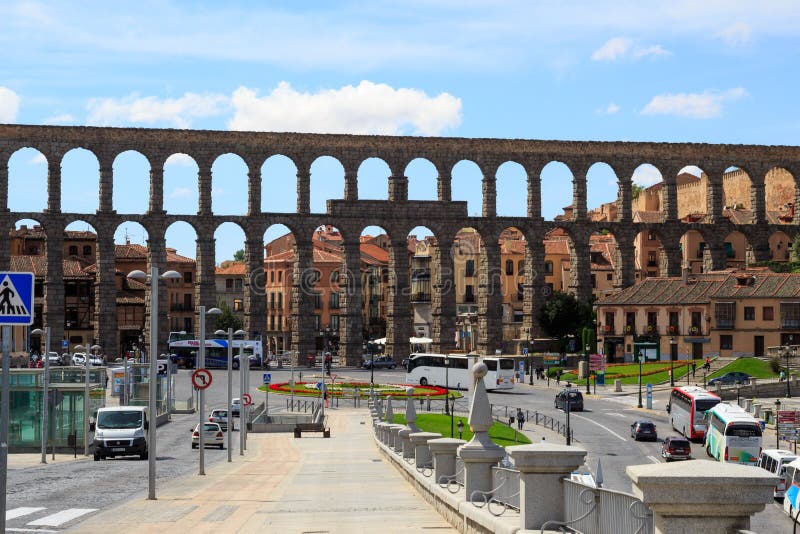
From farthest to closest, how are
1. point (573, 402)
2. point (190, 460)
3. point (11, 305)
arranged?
point (573, 402)
point (190, 460)
point (11, 305)

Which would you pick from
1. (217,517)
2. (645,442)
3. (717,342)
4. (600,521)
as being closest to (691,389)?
(645,442)

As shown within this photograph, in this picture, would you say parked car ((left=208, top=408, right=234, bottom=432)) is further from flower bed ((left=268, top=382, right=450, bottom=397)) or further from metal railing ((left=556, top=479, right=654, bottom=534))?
metal railing ((left=556, top=479, right=654, bottom=534))

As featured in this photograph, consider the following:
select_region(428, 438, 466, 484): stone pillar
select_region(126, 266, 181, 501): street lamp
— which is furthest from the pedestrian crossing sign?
select_region(126, 266, 181, 501): street lamp

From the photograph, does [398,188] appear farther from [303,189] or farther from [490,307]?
[490,307]

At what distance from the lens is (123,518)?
2712 centimetres

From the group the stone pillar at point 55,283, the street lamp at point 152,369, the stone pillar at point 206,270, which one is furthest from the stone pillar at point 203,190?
the street lamp at point 152,369

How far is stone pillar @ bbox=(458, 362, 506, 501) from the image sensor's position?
69.9 feet

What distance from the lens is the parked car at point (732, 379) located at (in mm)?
98938

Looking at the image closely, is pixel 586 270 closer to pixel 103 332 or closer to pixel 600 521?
pixel 103 332

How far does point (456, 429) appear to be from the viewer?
76250 millimetres

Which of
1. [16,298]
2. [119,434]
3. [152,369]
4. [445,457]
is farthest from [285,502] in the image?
[119,434]

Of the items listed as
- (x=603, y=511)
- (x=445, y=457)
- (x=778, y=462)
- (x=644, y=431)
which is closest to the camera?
(x=603, y=511)

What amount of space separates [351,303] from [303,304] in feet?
16.7

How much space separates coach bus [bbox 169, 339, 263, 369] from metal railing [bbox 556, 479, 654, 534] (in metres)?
110
